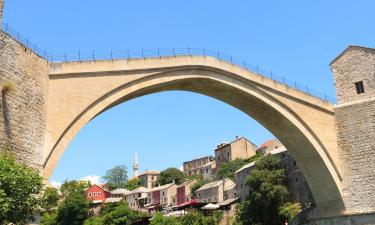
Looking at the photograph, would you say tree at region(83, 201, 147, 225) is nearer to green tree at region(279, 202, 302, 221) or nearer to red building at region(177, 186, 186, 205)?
red building at region(177, 186, 186, 205)

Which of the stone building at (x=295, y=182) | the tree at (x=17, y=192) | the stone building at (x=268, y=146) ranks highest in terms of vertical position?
the stone building at (x=268, y=146)

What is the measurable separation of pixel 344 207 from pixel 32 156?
16.1 meters

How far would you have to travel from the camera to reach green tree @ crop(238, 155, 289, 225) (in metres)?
39.3

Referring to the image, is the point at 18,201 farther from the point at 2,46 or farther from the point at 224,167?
the point at 224,167

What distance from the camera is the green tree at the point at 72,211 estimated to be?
6265cm

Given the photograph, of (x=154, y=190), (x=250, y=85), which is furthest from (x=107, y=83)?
(x=154, y=190)

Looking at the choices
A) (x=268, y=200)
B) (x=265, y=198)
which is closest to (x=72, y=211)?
(x=265, y=198)

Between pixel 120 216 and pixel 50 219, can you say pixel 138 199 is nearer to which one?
pixel 50 219

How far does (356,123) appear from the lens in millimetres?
23578

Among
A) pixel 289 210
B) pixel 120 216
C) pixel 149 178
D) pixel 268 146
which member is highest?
pixel 268 146

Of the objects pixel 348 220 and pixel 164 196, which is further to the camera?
pixel 164 196

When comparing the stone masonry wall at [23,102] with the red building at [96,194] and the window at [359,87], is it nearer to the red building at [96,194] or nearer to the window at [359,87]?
the window at [359,87]

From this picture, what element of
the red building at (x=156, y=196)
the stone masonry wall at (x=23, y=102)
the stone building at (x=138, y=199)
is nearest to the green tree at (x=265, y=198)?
the stone masonry wall at (x=23, y=102)

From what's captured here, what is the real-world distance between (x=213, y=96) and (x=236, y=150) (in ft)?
174
